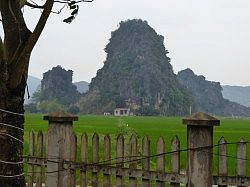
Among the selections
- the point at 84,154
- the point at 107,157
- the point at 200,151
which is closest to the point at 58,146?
the point at 84,154

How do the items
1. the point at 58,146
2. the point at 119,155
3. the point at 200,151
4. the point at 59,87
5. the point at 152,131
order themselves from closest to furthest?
the point at 200,151
the point at 119,155
the point at 58,146
the point at 152,131
the point at 59,87

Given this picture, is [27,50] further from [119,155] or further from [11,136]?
[119,155]

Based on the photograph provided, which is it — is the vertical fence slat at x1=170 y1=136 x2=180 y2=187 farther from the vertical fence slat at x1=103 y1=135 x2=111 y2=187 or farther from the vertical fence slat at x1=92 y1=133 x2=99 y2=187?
the vertical fence slat at x1=92 y1=133 x2=99 y2=187

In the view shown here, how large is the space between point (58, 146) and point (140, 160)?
91cm

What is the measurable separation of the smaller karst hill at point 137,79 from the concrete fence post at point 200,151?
122151mm

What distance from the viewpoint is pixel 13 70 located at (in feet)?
12.1

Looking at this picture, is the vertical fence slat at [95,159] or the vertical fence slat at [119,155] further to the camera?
the vertical fence slat at [95,159]

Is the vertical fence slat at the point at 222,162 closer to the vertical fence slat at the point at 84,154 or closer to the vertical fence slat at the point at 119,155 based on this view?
the vertical fence slat at the point at 119,155

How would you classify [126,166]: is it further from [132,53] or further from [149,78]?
[132,53]

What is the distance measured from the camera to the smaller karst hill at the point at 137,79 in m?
131

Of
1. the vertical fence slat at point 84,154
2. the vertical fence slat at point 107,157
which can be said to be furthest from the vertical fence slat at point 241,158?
the vertical fence slat at point 84,154

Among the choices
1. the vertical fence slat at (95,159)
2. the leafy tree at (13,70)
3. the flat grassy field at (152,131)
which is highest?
the leafy tree at (13,70)

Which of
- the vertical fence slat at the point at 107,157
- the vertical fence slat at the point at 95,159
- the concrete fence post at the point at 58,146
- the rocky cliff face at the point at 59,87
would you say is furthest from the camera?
the rocky cliff face at the point at 59,87

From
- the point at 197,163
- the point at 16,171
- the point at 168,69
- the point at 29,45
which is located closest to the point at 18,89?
the point at 29,45
